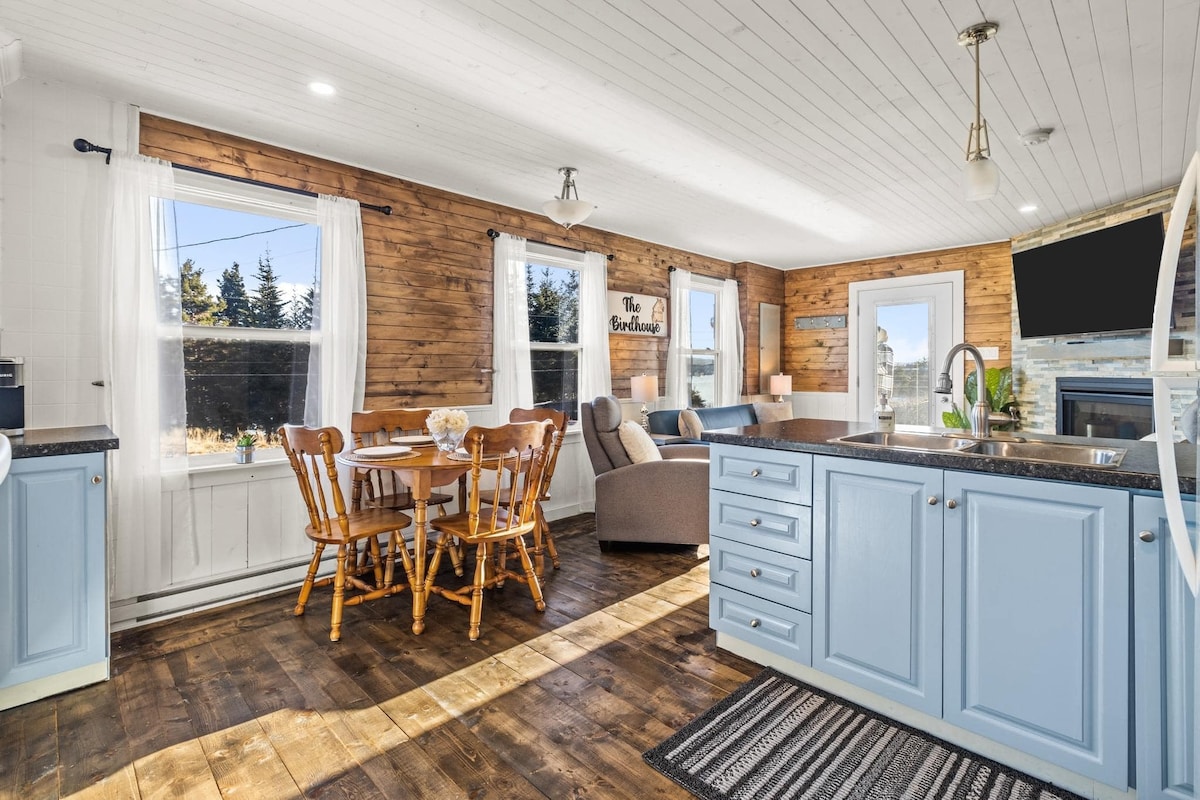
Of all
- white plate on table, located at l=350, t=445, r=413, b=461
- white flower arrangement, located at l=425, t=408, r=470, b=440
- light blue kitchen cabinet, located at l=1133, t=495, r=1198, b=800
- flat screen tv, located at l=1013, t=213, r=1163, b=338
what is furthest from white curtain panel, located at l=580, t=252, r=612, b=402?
light blue kitchen cabinet, located at l=1133, t=495, r=1198, b=800

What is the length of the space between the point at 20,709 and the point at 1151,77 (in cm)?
508

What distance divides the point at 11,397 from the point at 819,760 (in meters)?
3.20

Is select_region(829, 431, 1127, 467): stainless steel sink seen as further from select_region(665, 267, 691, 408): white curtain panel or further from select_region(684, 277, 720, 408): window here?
select_region(684, 277, 720, 408): window

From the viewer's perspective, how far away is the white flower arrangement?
302 centimetres

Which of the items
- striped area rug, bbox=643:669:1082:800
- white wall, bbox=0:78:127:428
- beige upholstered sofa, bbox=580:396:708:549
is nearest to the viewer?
striped area rug, bbox=643:669:1082:800

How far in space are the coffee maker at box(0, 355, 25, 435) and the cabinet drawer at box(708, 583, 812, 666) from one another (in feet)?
9.30

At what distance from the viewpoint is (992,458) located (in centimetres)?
177

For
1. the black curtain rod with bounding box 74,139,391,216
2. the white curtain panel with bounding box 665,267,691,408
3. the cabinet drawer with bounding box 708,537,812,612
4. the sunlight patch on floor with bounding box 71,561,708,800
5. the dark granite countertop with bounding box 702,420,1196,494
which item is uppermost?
the black curtain rod with bounding box 74,139,391,216

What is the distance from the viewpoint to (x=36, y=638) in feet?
7.24

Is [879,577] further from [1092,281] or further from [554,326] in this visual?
[1092,281]

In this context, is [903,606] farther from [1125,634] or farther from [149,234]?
[149,234]

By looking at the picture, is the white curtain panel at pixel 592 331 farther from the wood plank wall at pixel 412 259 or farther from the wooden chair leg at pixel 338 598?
the wooden chair leg at pixel 338 598

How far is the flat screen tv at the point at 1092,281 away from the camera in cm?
430

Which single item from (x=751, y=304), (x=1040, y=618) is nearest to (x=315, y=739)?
(x=1040, y=618)
